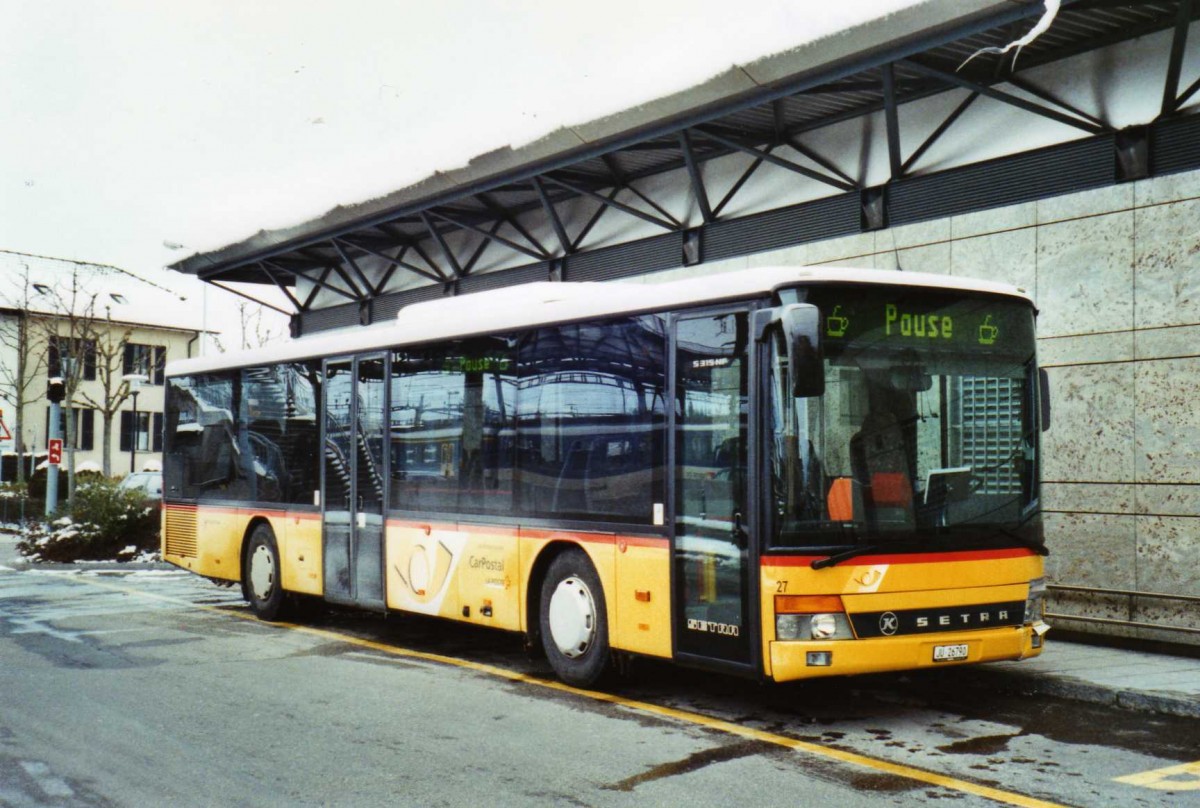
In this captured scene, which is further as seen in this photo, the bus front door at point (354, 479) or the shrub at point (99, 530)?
the shrub at point (99, 530)

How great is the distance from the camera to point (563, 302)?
9406 mm

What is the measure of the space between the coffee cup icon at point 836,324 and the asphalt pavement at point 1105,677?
10.3ft

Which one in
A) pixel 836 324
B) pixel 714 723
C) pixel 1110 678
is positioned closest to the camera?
pixel 836 324

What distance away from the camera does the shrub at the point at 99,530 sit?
2162 centimetres

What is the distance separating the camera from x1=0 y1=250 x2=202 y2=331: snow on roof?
61531 mm

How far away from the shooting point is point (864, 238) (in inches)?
543

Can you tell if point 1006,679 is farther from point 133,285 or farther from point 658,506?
point 133,285

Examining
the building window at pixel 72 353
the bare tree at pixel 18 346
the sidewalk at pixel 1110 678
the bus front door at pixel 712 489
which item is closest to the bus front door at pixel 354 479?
the bus front door at pixel 712 489

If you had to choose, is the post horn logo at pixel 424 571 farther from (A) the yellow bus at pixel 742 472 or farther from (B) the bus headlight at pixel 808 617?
(B) the bus headlight at pixel 808 617

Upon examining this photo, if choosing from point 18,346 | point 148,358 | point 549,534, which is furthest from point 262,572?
point 148,358

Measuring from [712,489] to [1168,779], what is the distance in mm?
2988

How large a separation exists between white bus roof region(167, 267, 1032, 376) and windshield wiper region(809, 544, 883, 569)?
1588 millimetres

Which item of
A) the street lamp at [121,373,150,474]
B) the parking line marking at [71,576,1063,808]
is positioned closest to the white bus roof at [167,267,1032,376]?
the parking line marking at [71,576,1063,808]

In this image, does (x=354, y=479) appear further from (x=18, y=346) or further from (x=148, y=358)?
(x=148, y=358)
